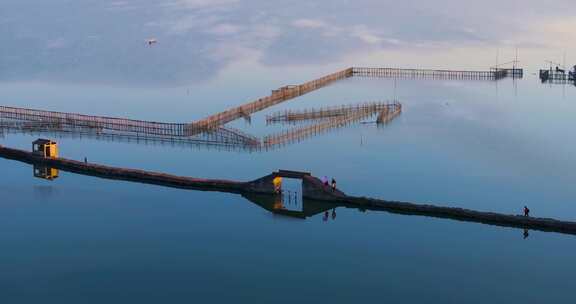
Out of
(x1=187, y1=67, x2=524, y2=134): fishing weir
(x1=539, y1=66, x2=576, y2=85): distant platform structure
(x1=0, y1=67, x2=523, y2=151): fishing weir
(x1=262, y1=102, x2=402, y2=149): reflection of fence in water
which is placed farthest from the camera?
(x1=539, y1=66, x2=576, y2=85): distant platform structure

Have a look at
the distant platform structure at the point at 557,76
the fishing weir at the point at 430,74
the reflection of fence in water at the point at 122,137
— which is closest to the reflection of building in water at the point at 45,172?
the reflection of fence in water at the point at 122,137

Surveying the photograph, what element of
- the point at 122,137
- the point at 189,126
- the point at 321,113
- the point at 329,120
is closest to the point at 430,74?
the point at 321,113

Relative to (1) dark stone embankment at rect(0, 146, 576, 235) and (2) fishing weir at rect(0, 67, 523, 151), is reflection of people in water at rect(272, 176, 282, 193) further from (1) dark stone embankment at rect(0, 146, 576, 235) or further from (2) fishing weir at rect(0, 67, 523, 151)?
(2) fishing weir at rect(0, 67, 523, 151)

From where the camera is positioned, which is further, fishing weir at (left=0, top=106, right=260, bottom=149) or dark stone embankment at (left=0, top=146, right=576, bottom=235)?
fishing weir at (left=0, top=106, right=260, bottom=149)

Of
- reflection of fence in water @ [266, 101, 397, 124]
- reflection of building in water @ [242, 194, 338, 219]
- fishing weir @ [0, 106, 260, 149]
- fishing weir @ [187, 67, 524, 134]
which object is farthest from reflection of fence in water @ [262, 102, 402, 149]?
reflection of building in water @ [242, 194, 338, 219]

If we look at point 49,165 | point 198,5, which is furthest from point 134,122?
point 198,5

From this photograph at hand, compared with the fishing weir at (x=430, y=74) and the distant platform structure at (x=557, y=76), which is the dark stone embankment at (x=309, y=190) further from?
the distant platform structure at (x=557, y=76)
